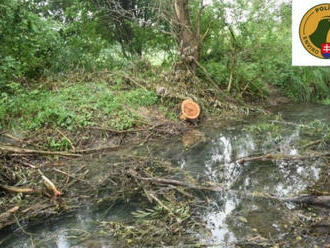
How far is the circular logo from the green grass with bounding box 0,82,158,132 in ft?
11.4

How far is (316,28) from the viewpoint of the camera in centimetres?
458

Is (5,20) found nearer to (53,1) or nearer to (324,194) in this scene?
(53,1)

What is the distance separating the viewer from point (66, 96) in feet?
20.8

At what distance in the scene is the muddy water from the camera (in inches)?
96.4

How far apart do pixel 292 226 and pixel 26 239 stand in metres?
2.51

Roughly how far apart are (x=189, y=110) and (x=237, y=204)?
357 cm

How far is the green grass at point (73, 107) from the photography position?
5429 mm

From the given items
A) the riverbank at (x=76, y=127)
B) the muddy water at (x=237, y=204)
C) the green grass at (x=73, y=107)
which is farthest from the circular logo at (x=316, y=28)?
the green grass at (x=73, y=107)

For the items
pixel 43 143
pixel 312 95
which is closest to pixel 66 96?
pixel 43 143

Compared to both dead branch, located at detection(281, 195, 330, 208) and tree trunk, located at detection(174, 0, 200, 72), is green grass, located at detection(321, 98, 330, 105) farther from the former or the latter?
dead branch, located at detection(281, 195, 330, 208)

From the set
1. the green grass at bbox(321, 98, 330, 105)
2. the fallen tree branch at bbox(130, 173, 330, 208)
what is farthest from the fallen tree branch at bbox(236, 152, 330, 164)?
the green grass at bbox(321, 98, 330, 105)

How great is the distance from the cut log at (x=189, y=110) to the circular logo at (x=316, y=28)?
8.36ft

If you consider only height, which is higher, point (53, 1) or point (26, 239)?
point (53, 1)

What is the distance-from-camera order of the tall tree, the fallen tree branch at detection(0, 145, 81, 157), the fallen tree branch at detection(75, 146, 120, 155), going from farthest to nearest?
the tall tree → the fallen tree branch at detection(75, 146, 120, 155) → the fallen tree branch at detection(0, 145, 81, 157)
